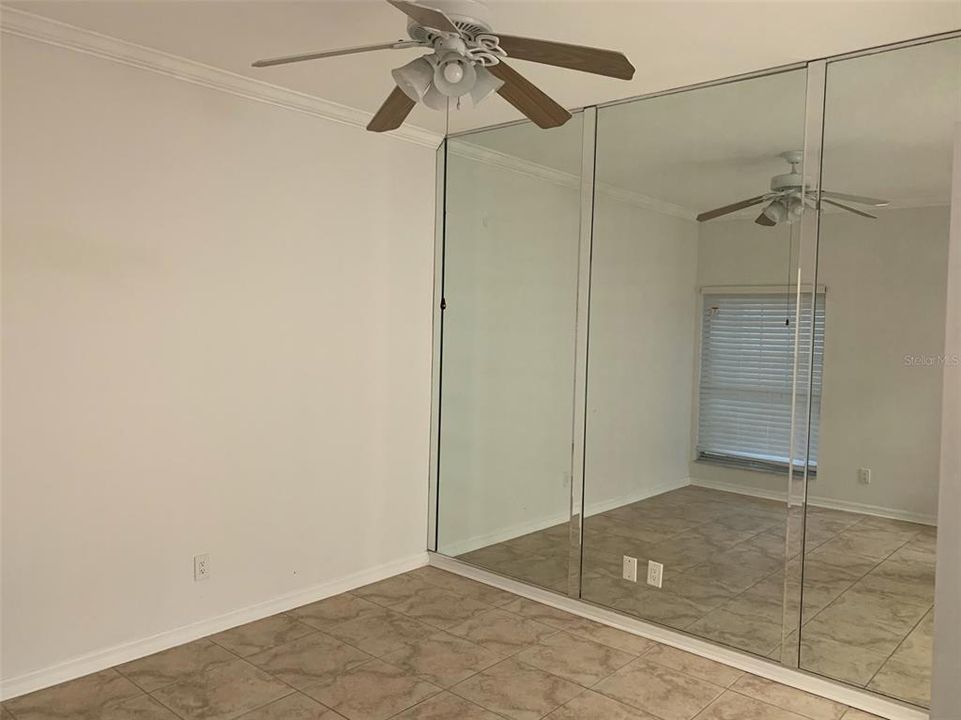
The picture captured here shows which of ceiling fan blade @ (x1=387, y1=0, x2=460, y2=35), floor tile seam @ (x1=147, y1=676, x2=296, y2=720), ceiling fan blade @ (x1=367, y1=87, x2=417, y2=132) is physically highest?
ceiling fan blade @ (x1=387, y1=0, x2=460, y2=35)

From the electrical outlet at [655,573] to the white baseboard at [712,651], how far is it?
0.64ft

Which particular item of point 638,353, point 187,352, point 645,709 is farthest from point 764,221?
point 187,352

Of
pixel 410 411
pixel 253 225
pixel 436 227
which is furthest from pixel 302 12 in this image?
pixel 410 411

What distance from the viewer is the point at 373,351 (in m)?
4.05

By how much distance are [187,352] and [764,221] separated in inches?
99.7

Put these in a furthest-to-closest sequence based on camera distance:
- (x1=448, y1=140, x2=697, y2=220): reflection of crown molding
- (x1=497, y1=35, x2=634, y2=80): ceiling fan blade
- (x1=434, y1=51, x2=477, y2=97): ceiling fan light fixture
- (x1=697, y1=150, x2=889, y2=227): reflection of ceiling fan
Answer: (x1=448, y1=140, x2=697, y2=220): reflection of crown molding < (x1=697, y1=150, x2=889, y2=227): reflection of ceiling fan < (x1=434, y1=51, x2=477, y2=97): ceiling fan light fixture < (x1=497, y1=35, x2=634, y2=80): ceiling fan blade

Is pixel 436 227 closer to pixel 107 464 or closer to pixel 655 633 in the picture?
pixel 107 464

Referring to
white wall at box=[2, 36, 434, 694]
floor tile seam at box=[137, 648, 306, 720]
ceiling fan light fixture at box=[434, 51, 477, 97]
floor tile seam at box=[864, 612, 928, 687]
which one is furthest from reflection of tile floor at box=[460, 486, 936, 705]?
ceiling fan light fixture at box=[434, 51, 477, 97]

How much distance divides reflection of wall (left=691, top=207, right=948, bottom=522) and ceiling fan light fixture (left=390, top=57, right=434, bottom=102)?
5.24 feet

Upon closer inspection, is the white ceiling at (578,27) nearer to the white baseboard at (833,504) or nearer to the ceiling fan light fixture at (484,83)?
the ceiling fan light fixture at (484,83)

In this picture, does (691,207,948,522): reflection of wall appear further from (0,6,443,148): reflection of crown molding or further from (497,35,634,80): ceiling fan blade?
(0,6,443,148): reflection of crown molding

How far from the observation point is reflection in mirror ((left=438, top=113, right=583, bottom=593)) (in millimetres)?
3918

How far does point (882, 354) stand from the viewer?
2816 mm

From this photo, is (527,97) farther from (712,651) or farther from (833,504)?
(712,651)
